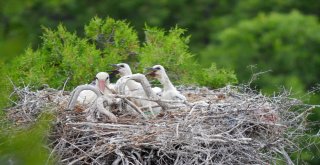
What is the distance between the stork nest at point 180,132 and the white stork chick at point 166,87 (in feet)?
1.16

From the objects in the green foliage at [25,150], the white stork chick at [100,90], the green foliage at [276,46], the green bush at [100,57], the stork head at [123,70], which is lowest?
the green foliage at [25,150]

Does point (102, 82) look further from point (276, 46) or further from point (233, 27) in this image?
point (233, 27)

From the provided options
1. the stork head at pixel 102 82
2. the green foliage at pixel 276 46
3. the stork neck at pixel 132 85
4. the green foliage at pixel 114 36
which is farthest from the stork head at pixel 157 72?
the green foliage at pixel 276 46

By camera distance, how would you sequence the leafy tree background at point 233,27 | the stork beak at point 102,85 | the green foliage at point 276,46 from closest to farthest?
the stork beak at point 102,85, the leafy tree background at point 233,27, the green foliage at point 276,46

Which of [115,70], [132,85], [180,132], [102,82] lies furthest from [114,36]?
[180,132]

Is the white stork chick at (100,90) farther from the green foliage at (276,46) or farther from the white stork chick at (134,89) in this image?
the green foliage at (276,46)

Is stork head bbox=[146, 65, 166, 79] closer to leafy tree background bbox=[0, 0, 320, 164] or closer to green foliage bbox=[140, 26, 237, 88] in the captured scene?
green foliage bbox=[140, 26, 237, 88]

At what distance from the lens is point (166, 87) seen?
859cm

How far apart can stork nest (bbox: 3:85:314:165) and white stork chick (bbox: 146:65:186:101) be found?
35 cm

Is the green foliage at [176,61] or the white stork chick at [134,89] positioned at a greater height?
the green foliage at [176,61]

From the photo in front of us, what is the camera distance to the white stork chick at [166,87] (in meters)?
8.41

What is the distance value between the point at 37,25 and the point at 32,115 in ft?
66.4

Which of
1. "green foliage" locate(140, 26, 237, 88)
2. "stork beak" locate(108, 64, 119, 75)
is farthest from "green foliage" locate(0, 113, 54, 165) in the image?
"green foliage" locate(140, 26, 237, 88)

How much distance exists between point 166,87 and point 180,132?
6.08ft
